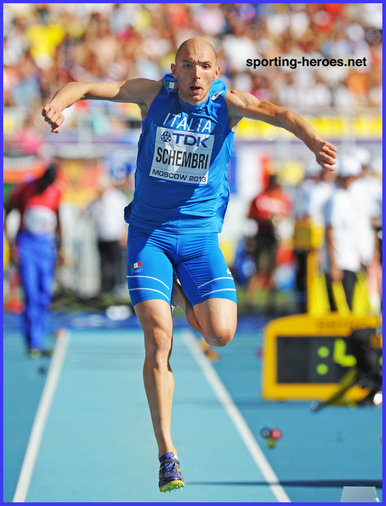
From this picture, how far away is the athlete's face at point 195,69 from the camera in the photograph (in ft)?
19.4

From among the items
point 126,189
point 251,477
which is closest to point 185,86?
point 251,477

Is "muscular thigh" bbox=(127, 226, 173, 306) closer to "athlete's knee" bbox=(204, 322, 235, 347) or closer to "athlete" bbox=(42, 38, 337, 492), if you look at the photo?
"athlete" bbox=(42, 38, 337, 492)

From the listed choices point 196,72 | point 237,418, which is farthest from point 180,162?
point 237,418

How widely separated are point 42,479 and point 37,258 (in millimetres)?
5707

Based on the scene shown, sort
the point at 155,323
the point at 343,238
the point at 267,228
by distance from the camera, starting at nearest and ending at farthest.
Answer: the point at 155,323 → the point at 343,238 → the point at 267,228

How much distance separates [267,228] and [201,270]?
12014 mm

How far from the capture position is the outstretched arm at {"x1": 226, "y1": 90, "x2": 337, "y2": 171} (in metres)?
5.71

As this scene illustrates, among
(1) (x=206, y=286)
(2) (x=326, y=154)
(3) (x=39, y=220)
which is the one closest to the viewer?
(2) (x=326, y=154)

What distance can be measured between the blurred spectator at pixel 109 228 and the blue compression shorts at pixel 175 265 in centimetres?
1195

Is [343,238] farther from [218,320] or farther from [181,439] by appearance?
[218,320]

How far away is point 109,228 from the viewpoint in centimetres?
1864

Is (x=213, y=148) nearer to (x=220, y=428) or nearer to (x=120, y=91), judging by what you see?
(x=120, y=91)

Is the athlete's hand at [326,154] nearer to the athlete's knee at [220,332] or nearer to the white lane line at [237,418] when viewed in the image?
the athlete's knee at [220,332]

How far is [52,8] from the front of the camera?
83.4 ft
